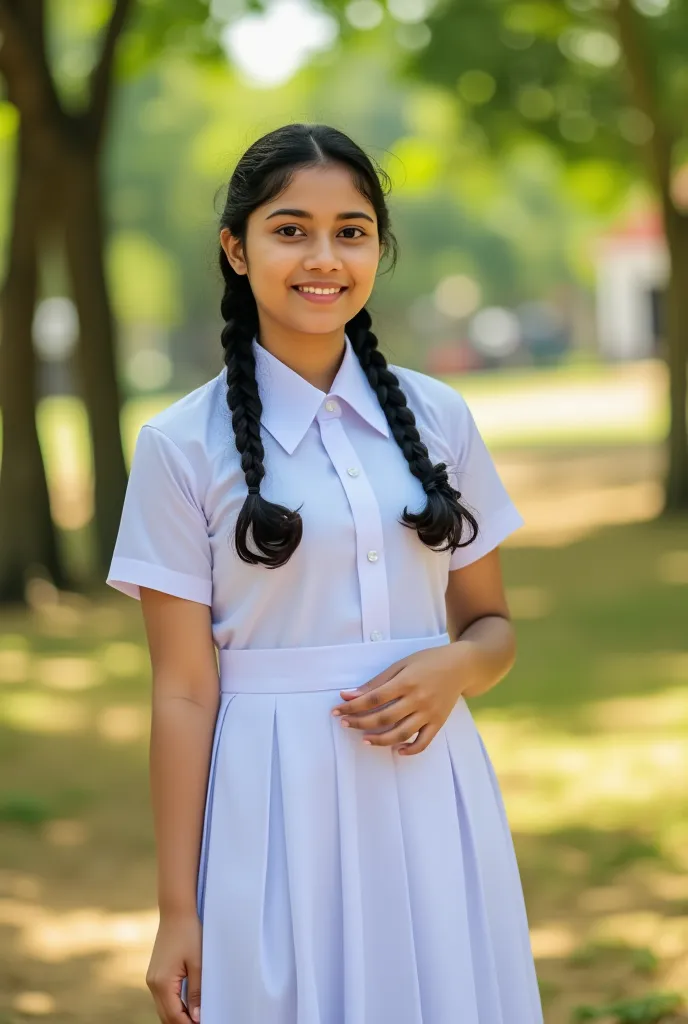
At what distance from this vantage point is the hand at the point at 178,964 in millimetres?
2242

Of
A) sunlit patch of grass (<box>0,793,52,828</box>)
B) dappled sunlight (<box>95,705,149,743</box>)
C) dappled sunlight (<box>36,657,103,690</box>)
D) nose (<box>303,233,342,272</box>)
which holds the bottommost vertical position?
nose (<box>303,233,342,272</box>)

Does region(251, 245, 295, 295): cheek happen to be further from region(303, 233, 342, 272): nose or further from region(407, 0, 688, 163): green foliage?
region(407, 0, 688, 163): green foliage

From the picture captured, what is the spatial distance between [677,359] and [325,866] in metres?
12.7

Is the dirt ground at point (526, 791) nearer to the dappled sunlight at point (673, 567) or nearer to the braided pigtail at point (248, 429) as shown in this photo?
the dappled sunlight at point (673, 567)

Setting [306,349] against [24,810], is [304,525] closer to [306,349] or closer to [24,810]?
[306,349]

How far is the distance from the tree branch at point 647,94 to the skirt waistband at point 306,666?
1196cm

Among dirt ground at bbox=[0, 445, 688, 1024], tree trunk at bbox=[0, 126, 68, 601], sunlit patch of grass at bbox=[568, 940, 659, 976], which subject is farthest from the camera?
tree trunk at bbox=[0, 126, 68, 601]

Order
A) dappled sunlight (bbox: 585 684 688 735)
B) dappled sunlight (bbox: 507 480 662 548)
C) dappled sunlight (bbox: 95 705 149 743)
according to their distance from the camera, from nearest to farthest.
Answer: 1. dappled sunlight (bbox: 585 684 688 735)
2. dappled sunlight (bbox: 95 705 149 743)
3. dappled sunlight (bbox: 507 480 662 548)

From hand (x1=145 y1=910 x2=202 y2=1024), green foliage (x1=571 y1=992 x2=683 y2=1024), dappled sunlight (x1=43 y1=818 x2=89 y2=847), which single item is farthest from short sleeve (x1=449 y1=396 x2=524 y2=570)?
dappled sunlight (x1=43 y1=818 x2=89 y2=847)

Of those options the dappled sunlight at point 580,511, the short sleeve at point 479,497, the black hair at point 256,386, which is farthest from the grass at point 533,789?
the black hair at point 256,386

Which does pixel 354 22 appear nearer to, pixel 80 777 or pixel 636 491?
pixel 636 491

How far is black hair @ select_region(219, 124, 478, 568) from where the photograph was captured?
2211mm

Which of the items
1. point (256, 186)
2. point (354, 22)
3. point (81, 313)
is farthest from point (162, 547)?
point (354, 22)

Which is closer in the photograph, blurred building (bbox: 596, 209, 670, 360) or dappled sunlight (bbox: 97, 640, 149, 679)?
dappled sunlight (bbox: 97, 640, 149, 679)
